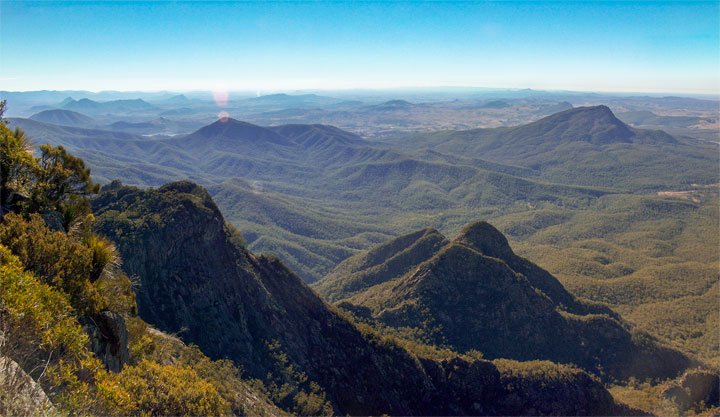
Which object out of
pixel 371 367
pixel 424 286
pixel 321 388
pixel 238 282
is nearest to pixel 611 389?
pixel 424 286

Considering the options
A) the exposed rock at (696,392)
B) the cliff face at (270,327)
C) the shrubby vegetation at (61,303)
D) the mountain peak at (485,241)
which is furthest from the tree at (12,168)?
the exposed rock at (696,392)

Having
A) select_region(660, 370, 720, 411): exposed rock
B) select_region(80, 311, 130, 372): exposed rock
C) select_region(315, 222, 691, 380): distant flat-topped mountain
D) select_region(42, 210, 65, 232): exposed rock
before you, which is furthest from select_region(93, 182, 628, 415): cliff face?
select_region(80, 311, 130, 372): exposed rock

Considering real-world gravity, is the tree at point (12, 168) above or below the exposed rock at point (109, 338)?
above

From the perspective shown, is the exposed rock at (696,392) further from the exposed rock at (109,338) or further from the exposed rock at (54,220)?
the exposed rock at (54,220)

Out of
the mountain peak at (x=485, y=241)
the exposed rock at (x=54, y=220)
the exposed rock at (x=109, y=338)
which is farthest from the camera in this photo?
the mountain peak at (x=485, y=241)

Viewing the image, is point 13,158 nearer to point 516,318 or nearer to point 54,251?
point 54,251

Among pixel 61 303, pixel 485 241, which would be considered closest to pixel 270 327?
pixel 61 303

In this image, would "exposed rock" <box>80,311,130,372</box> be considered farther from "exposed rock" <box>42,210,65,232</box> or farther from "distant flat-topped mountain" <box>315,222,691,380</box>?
"distant flat-topped mountain" <box>315,222,691,380</box>
